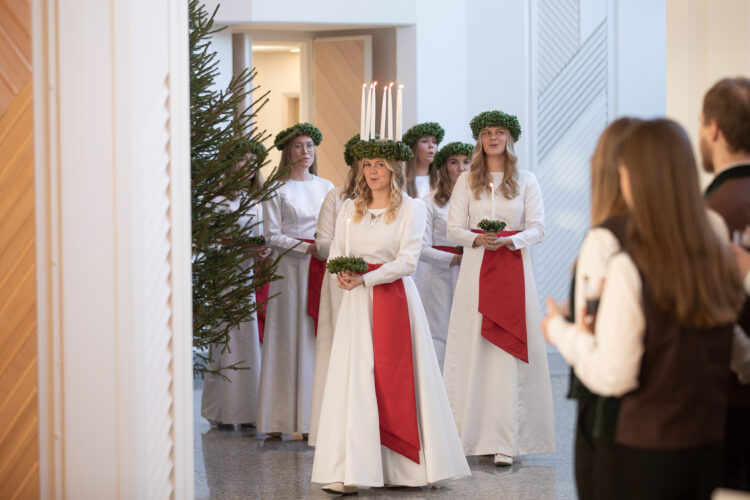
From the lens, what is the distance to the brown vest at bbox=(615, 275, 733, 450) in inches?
95.6

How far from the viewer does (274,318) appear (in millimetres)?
6738

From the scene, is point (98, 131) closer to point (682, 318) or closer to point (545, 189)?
point (682, 318)

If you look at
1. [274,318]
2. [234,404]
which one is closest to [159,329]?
[274,318]

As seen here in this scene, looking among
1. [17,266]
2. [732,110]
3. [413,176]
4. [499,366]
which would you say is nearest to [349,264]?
[499,366]

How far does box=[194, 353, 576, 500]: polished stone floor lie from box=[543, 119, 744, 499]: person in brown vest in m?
2.79

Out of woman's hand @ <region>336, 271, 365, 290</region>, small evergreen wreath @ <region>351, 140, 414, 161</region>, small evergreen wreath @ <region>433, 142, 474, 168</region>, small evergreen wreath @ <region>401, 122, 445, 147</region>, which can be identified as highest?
small evergreen wreath @ <region>401, 122, 445, 147</region>

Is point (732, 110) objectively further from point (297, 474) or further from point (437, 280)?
point (437, 280)

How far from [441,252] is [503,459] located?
5.90 feet

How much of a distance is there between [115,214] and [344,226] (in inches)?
79.4

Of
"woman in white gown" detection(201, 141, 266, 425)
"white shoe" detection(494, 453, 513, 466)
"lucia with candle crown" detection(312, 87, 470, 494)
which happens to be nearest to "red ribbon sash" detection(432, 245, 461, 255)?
"woman in white gown" detection(201, 141, 266, 425)

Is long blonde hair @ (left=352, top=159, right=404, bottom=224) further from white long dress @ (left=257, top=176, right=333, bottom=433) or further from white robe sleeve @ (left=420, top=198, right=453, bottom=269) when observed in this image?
white robe sleeve @ (left=420, top=198, right=453, bottom=269)

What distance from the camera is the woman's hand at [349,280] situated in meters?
5.16

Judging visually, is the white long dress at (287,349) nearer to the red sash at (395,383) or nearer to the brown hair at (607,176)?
the red sash at (395,383)

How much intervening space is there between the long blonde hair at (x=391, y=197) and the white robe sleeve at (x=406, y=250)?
2.2 inches
